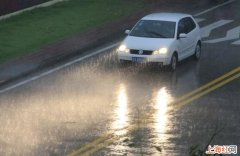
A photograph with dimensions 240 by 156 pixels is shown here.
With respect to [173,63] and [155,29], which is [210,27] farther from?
[173,63]

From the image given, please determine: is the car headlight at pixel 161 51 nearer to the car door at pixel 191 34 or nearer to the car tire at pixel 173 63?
the car tire at pixel 173 63

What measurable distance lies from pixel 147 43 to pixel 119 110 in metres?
5.65

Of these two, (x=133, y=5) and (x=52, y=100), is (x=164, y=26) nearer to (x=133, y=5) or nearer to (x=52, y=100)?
(x=52, y=100)

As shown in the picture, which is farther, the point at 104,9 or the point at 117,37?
the point at 104,9

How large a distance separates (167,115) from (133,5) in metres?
17.9

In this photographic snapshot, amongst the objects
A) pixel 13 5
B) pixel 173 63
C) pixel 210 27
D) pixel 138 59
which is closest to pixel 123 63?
pixel 138 59

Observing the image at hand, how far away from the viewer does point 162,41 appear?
25.5 metres

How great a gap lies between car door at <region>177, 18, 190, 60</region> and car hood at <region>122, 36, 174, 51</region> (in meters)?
0.43

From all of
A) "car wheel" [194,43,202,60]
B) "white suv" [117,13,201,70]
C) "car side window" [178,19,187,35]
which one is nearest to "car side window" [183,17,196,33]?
"white suv" [117,13,201,70]

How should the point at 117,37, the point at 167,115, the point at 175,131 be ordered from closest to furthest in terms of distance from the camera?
1. the point at 175,131
2. the point at 167,115
3. the point at 117,37

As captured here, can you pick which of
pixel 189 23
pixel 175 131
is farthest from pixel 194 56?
pixel 175 131

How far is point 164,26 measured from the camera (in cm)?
2633

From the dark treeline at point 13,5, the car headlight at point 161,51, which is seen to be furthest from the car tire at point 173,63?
the dark treeline at point 13,5

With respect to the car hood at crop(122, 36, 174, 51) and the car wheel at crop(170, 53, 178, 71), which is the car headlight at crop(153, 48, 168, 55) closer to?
the car hood at crop(122, 36, 174, 51)
